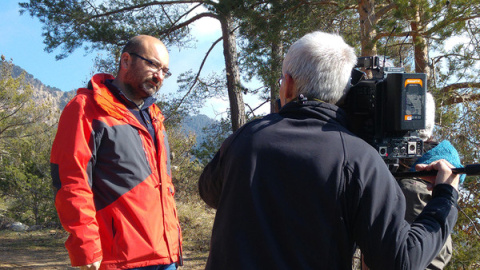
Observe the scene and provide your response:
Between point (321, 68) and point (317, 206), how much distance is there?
0.45 meters

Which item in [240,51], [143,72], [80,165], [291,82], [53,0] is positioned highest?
[53,0]

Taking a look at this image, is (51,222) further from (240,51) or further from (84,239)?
(84,239)

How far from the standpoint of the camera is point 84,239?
6.31 feet

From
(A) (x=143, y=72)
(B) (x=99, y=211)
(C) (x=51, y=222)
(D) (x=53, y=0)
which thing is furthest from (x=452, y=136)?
(C) (x=51, y=222)

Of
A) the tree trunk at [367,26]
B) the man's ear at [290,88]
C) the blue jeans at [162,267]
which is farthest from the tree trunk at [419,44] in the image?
the man's ear at [290,88]

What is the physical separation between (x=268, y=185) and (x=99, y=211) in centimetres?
119

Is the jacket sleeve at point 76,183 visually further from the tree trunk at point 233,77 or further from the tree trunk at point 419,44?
Result: the tree trunk at point 233,77

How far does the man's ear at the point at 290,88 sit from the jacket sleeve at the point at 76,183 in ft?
3.77

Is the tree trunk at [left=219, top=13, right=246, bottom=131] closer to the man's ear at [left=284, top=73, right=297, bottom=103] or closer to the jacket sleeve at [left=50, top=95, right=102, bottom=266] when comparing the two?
the jacket sleeve at [left=50, top=95, right=102, bottom=266]

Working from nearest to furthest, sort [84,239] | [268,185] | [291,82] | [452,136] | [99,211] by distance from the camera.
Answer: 1. [268,185]
2. [291,82]
3. [84,239]
4. [99,211]
5. [452,136]

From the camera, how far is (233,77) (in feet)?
27.2

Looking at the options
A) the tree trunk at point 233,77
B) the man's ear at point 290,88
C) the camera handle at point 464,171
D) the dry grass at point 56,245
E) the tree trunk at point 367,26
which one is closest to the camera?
the camera handle at point 464,171

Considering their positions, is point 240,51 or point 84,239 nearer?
point 84,239

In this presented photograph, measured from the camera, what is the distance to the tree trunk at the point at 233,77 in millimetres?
8302
